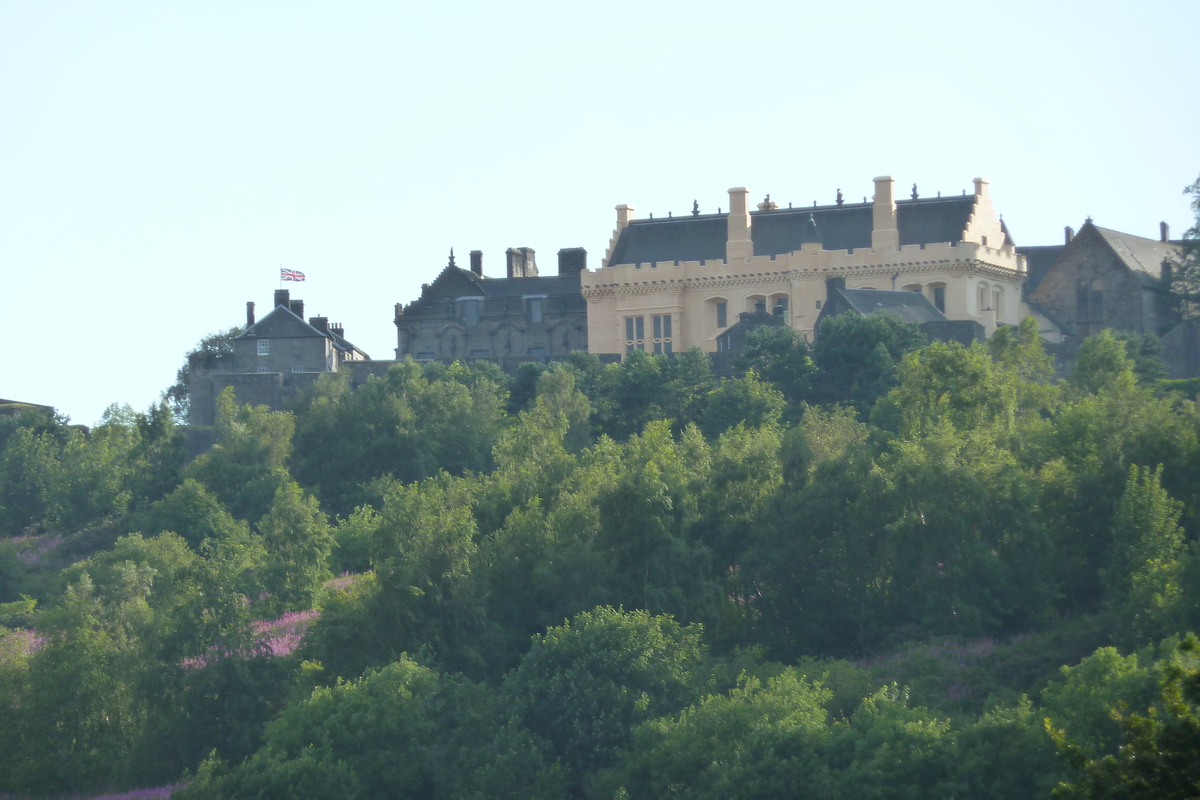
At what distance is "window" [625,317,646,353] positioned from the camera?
76875mm

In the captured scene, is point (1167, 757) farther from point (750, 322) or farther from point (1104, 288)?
point (1104, 288)

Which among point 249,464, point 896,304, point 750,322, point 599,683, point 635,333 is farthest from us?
point 635,333

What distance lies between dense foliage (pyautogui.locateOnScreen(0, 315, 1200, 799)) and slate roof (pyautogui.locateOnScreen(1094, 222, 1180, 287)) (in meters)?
23.2

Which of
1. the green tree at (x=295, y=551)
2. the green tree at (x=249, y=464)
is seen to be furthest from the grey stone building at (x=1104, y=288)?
the green tree at (x=295, y=551)

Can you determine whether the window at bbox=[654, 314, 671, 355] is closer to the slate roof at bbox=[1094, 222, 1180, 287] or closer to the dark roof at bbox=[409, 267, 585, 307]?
the dark roof at bbox=[409, 267, 585, 307]

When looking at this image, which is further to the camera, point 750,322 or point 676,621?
point 750,322

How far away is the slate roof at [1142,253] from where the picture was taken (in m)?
78.4

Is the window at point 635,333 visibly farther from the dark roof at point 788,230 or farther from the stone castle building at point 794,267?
the dark roof at point 788,230

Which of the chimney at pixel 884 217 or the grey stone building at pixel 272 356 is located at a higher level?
the chimney at pixel 884 217

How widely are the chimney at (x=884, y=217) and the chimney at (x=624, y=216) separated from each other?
1106 cm

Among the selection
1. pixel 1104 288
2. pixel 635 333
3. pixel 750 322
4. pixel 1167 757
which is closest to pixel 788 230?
pixel 750 322

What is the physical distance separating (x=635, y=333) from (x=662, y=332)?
120 centimetres

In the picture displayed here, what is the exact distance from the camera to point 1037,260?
84062mm

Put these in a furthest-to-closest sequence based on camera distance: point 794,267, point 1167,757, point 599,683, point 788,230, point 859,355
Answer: point 788,230, point 794,267, point 859,355, point 599,683, point 1167,757
